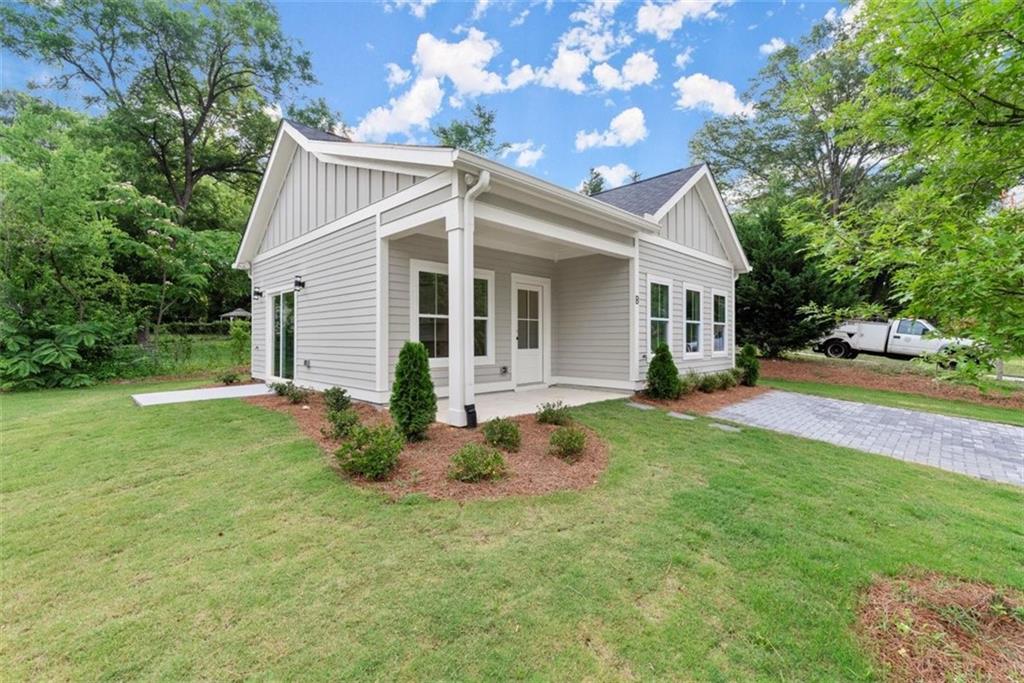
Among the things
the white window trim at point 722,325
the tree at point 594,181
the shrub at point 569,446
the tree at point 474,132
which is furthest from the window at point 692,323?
the tree at point 594,181

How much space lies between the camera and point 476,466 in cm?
371

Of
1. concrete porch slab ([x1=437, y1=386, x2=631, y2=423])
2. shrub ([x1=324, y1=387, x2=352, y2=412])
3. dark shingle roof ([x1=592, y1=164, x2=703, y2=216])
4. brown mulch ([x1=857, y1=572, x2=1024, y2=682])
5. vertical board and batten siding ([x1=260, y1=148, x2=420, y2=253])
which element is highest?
dark shingle roof ([x1=592, y1=164, x2=703, y2=216])

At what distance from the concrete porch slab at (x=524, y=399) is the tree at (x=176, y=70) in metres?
19.0

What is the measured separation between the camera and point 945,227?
1944mm

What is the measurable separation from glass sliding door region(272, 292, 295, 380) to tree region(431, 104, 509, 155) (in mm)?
15764

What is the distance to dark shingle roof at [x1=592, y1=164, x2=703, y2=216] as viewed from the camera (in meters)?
9.04

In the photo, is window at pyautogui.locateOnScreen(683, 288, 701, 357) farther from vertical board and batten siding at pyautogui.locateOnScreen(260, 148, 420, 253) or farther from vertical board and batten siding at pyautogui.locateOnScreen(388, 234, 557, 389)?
vertical board and batten siding at pyautogui.locateOnScreen(260, 148, 420, 253)

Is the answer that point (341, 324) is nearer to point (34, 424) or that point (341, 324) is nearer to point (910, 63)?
point (34, 424)

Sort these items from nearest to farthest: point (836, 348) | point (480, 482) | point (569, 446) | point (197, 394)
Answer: point (480, 482) < point (569, 446) < point (197, 394) < point (836, 348)

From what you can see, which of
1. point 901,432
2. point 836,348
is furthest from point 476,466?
point 836,348

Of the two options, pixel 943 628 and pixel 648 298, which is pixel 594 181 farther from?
pixel 943 628

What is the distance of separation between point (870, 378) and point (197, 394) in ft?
52.7

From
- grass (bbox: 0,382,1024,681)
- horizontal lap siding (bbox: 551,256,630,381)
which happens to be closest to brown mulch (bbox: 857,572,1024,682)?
grass (bbox: 0,382,1024,681)

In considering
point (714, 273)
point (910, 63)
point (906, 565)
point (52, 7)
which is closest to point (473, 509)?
point (906, 565)
